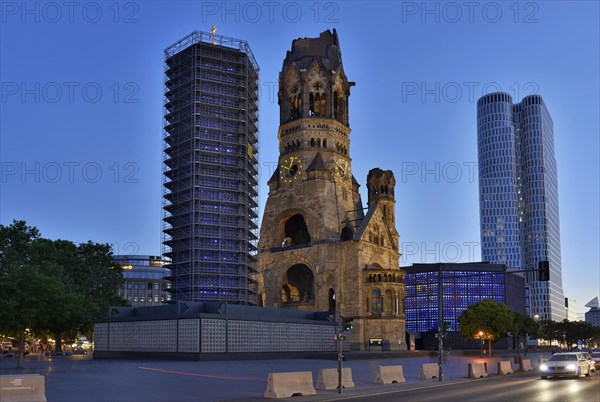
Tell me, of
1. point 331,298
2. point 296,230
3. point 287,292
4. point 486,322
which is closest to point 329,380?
point 331,298

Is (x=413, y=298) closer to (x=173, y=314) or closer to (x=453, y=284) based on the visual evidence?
(x=453, y=284)

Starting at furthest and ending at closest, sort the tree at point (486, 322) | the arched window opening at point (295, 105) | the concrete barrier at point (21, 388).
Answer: the arched window opening at point (295, 105)
the tree at point (486, 322)
the concrete barrier at point (21, 388)

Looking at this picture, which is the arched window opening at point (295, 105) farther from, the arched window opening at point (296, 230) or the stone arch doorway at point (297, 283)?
the stone arch doorway at point (297, 283)

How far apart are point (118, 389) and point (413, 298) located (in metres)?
161

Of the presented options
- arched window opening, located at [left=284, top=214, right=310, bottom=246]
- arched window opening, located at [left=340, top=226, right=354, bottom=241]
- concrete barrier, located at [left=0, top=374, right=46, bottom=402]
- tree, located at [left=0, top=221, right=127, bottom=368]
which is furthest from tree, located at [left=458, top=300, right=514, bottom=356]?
concrete barrier, located at [left=0, top=374, right=46, bottom=402]

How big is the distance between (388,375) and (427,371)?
5618 mm

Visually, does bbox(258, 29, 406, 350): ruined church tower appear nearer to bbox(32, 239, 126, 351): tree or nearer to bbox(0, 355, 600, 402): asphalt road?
bbox(32, 239, 126, 351): tree

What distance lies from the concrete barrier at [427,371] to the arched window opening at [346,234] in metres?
51.9

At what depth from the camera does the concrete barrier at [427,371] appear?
39.0 metres

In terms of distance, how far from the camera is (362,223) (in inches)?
3551

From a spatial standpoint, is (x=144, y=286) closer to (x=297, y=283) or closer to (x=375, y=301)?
(x=297, y=283)

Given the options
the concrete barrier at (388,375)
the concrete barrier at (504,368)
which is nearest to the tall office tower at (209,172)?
the concrete barrier at (504,368)

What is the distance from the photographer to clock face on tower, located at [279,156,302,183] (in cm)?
9512

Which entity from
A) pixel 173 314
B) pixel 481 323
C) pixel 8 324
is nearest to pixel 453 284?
pixel 481 323
